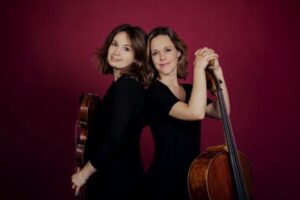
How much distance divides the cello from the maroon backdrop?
1564 mm

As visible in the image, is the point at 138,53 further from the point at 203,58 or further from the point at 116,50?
the point at 203,58

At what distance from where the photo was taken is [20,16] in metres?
3.20

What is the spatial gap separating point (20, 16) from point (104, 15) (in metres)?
0.63

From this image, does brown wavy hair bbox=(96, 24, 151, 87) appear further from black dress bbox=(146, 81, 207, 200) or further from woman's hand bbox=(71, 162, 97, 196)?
woman's hand bbox=(71, 162, 97, 196)

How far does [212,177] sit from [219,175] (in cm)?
4

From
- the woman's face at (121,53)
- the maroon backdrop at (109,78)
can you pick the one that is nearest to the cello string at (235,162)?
the woman's face at (121,53)

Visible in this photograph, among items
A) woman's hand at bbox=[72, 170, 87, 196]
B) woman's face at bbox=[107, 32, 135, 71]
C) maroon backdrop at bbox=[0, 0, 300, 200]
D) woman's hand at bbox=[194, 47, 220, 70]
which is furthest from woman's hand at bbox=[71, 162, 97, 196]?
maroon backdrop at bbox=[0, 0, 300, 200]

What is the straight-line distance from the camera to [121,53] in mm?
2092

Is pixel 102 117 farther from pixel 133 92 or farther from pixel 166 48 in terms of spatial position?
pixel 166 48

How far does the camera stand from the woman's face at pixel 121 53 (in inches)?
82.2

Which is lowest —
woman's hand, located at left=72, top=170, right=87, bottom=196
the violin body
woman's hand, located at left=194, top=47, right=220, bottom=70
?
woman's hand, located at left=72, top=170, right=87, bottom=196

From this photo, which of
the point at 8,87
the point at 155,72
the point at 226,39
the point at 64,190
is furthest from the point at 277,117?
the point at 8,87

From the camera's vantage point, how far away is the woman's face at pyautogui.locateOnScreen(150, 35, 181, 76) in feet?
6.62

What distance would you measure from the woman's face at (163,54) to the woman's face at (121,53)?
0.38ft
